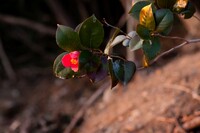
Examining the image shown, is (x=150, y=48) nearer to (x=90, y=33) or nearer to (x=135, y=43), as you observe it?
(x=135, y=43)

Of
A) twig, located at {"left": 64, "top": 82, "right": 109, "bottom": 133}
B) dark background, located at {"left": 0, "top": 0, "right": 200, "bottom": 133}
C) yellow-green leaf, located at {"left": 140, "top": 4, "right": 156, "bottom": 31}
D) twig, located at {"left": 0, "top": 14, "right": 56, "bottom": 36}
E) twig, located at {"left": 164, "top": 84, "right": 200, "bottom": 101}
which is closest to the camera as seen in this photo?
yellow-green leaf, located at {"left": 140, "top": 4, "right": 156, "bottom": 31}

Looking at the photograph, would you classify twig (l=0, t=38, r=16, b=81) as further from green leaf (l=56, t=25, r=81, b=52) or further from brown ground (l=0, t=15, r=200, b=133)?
green leaf (l=56, t=25, r=81, b=52)

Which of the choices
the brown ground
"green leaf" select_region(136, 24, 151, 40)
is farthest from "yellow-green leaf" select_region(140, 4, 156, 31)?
the brown ground

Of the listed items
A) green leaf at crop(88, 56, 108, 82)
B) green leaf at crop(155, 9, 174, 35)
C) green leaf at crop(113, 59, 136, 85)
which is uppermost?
green leaf at crop(155, 9, 174, 35)

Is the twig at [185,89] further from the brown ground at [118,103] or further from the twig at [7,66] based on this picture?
the twig at [7,66]

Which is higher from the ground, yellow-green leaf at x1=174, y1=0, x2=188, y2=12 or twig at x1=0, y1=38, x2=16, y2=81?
yellow-green leaf at x1=174, y1=0, x2=188, y2=12

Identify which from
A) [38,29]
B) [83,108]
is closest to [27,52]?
[38,29]

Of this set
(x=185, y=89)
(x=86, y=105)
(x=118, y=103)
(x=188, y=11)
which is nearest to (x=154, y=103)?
(x=185, y=89)
